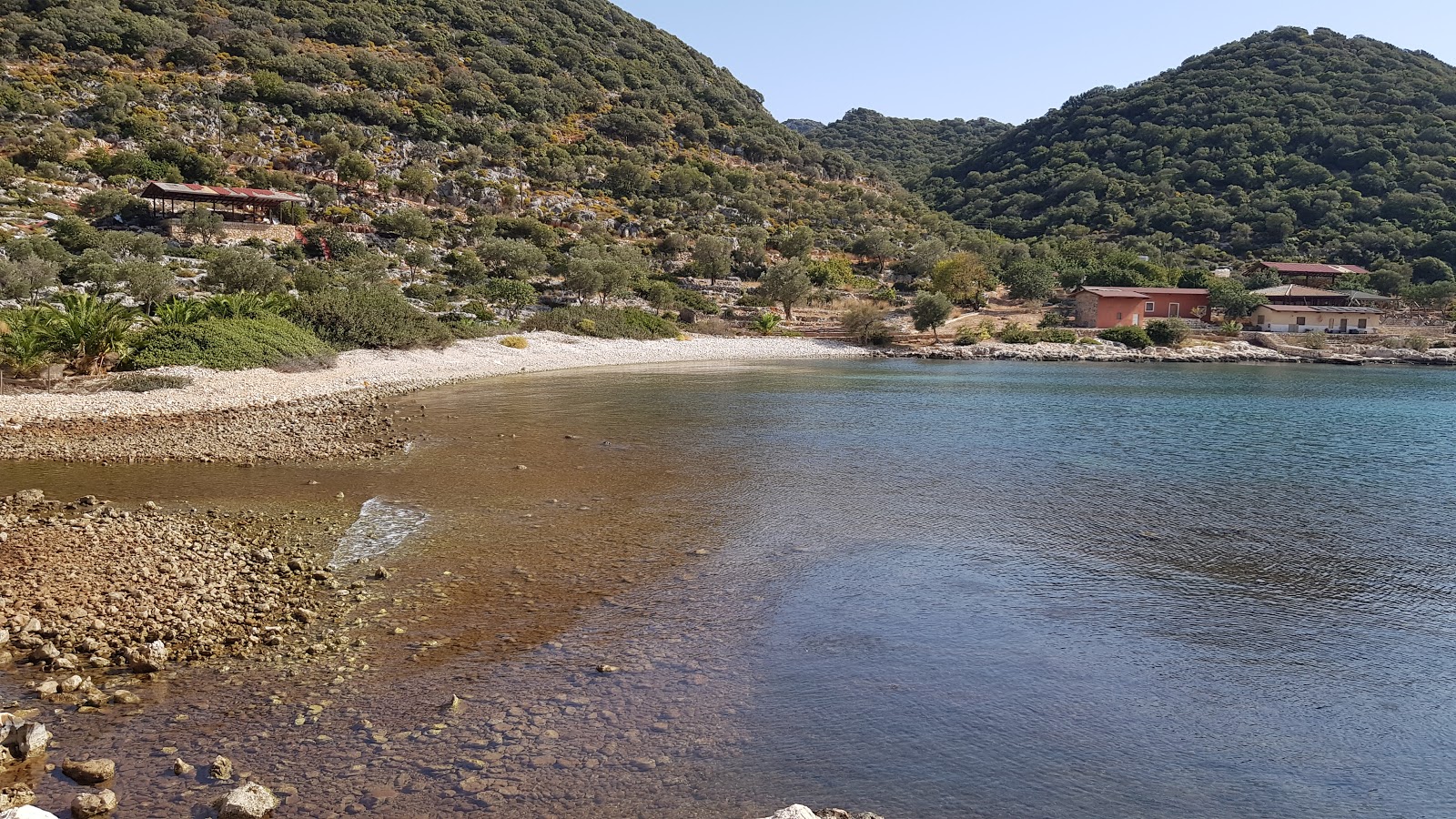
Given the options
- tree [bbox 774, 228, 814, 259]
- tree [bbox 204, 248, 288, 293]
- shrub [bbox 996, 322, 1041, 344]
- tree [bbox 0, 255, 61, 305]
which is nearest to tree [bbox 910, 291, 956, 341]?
shrub [bbox 996, 322, 1041, 344]

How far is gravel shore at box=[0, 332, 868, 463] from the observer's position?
690 inches

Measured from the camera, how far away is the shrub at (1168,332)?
59.5 metres

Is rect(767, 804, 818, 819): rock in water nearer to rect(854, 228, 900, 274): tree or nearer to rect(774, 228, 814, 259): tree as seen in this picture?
rect(774, 228, 814, 259): tree

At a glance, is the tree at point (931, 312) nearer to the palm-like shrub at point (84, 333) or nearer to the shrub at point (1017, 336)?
the shrub at point (1017, 336)

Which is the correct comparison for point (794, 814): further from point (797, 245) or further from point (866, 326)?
point (797, 245)

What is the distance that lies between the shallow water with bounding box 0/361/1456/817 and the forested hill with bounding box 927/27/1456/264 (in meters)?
86.5

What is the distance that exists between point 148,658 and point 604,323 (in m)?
43.2

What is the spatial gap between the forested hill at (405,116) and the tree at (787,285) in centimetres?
1822

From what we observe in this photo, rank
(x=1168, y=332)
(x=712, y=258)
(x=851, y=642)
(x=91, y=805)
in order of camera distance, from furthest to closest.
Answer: (x=712, y=258) < (x=1168, y=332) < (x=851, y=642) < (x=91, y=805)

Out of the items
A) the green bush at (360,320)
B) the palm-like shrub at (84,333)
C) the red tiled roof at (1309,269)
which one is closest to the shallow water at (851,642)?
the palm-like shrub at (84,333)

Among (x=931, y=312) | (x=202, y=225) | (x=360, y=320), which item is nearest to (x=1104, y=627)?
(x=360, y=320)

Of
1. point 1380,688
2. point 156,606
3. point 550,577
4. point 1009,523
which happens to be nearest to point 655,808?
point 550,577

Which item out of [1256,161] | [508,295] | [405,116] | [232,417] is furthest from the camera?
[1256,161]

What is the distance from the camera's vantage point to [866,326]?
57375 millimetres
